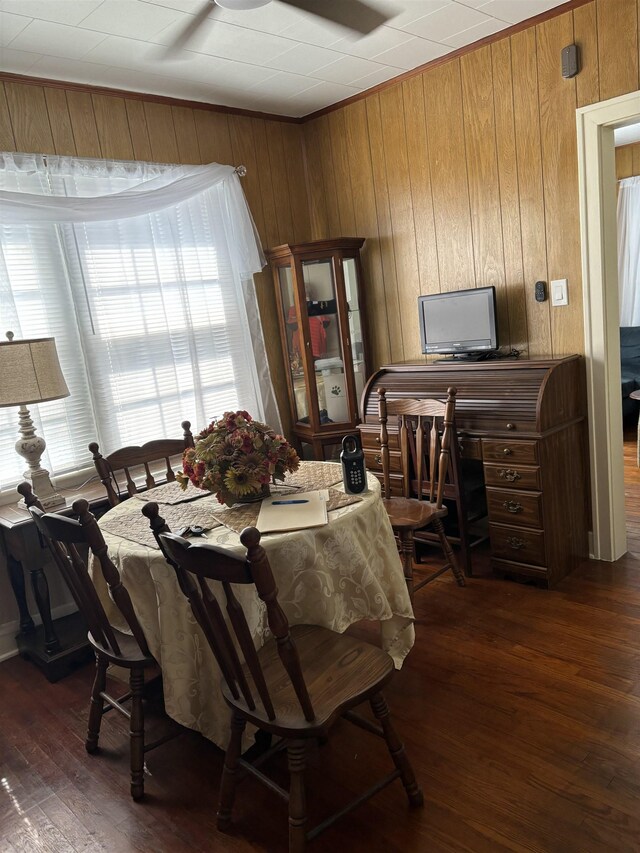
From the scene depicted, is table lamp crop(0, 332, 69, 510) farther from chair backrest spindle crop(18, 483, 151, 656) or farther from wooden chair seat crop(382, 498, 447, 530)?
wooden chair seat crop(382, 498, 447, 530)

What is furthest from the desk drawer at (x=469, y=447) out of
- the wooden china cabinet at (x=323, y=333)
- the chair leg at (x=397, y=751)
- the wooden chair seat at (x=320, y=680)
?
the chair leg at (x=397, y=751)

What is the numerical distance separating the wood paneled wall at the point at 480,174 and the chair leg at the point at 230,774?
7.71 ft

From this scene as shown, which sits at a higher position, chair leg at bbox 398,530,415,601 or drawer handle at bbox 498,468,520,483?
drawer handle at bbox 498,468,520,483

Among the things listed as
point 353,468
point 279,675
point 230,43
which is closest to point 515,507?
point 353,468

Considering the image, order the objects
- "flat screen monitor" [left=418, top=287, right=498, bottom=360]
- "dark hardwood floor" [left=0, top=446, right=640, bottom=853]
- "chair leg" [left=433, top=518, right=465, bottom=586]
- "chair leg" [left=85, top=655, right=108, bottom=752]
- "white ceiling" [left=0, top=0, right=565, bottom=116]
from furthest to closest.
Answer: "flat screen monitor" [left=418, top=287, right=498, bottom=360]
"chair leg" [left=433, top=518, right=465, bottom=586]
"white ceiling" [left=0, top=0, right=565, bottom=116]
"chair leg" [left=85, top=655, right=108, bottom=752]
"dark hardwood floor" [left=0, top=446, right=640, bottom=853]

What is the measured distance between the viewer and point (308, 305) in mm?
3811

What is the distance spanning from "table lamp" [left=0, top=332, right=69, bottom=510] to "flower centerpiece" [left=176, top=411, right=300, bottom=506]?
0.78 m

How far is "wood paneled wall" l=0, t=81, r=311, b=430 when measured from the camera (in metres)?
3.02

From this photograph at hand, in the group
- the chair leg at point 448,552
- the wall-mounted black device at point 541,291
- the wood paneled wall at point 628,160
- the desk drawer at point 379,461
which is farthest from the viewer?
the wood paneled wall at point 628,160

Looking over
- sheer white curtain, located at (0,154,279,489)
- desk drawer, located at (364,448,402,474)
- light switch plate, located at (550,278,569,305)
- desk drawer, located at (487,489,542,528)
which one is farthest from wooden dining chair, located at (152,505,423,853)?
light switch plate, located at (550,278,569,305)

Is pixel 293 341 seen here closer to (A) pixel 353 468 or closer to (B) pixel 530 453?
(B) pixel 530 453

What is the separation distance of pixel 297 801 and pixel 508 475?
1.84 meters

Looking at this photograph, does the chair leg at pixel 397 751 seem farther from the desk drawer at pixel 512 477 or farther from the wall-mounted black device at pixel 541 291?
the wall-mounted black device at pixel 541 291

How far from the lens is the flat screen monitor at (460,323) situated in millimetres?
3309
